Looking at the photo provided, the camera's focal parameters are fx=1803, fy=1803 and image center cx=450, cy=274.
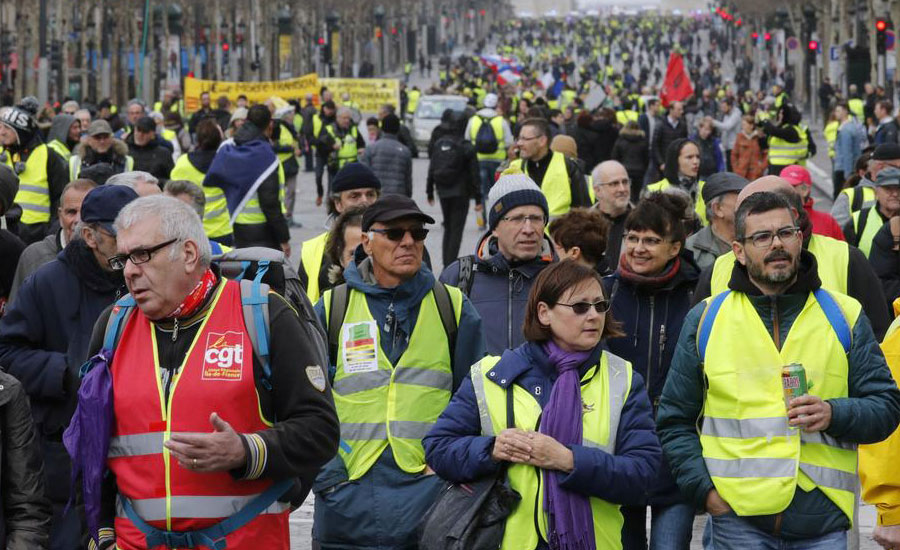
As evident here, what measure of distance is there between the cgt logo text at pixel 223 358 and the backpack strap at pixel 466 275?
2.25 metres

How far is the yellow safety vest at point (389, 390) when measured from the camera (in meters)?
5.96

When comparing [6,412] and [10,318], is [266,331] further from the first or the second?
[10,318]

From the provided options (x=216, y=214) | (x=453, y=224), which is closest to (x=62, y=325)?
(x=216, y=214)

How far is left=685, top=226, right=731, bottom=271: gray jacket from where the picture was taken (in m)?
8.01

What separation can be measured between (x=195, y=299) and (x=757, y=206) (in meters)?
1.76

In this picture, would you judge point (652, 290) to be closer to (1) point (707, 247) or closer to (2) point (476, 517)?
(1) point (707, 247)

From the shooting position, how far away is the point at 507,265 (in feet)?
22.7

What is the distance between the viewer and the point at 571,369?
523 centimetres

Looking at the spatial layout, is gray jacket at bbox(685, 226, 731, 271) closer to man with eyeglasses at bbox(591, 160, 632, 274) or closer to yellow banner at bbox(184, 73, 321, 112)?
man with eyeglasses at bbox(591, 160, 632, 274)

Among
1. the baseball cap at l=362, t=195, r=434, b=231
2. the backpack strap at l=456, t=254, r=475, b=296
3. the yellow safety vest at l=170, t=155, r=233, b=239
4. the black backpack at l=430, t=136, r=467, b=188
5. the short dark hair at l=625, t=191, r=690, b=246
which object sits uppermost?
the baseball cap at l=362, t=195, r=434, b=231

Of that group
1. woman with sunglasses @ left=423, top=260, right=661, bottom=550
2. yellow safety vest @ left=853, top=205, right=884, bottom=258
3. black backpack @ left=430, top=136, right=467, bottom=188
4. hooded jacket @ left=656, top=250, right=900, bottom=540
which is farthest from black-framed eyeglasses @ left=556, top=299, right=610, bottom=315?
black backpack @ left=430, top=136, right=467, bottom=188

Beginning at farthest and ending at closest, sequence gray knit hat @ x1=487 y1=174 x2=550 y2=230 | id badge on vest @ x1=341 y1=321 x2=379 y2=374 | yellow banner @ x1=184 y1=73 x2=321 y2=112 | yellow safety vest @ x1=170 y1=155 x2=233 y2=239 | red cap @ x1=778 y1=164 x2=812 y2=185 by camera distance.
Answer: yellow banner @ x1=184 y1=73 x2=321 y2=112, yellow safety vest @ x1=170 y1=155 x2=233 y2=239, red cap @ x1=778 y1=164 x2=812 y2=185, gray knit hat @ x1=487 y1=174 x2=550 y2=230, id badge on vest @ x1=341 y1=321 x2=379 y2=374

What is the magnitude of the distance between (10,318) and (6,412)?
4.45 feet

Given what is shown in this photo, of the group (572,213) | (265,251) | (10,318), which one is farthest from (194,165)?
(265,251)
